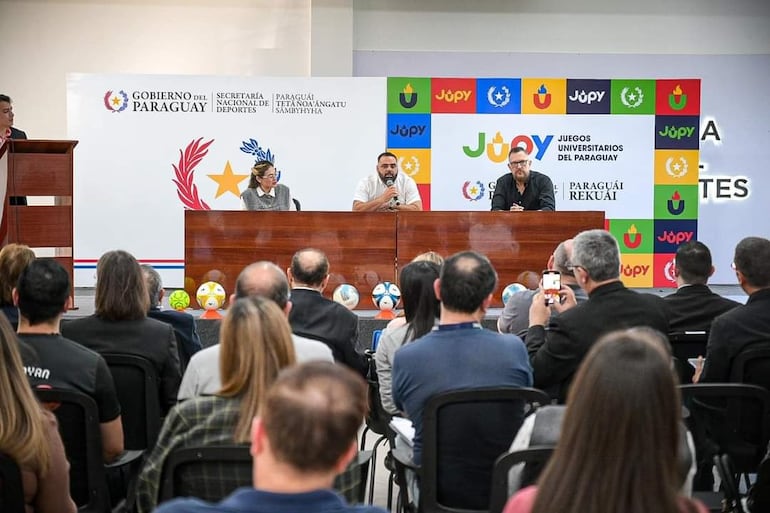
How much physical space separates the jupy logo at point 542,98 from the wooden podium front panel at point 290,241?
11.2 feet

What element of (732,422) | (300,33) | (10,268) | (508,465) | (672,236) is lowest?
(732,422)

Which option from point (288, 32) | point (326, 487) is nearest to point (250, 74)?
point (288, 32)

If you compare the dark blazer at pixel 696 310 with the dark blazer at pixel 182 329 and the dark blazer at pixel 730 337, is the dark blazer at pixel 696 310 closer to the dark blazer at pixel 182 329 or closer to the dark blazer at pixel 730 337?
the dark blazer at pixel 730 337

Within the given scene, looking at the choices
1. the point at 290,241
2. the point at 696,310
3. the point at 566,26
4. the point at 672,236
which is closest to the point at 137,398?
the point at 696,310

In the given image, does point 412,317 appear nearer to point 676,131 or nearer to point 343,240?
point 343,240

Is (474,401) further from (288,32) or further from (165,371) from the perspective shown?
(288,32)

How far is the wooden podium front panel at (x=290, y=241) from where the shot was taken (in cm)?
598

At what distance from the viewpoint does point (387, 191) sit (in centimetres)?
636

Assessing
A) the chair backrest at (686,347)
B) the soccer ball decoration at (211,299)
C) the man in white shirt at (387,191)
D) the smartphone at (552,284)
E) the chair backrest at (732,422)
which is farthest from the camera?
the man in white shirt at (387,191)

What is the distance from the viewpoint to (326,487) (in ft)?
4.02

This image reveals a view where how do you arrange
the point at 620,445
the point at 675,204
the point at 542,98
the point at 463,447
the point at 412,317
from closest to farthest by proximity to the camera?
1. the point at 620,445
2. the point at 463,447
3. the point at 412,317
4. the point at 542,98
5. the point at 675,204

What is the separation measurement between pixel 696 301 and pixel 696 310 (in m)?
0.04

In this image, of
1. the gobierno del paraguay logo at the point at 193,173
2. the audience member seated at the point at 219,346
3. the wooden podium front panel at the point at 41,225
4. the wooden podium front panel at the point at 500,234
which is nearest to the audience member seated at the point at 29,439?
the audience member seated at the point at 219,346

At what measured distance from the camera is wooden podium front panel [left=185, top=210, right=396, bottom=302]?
5984 millimetres
